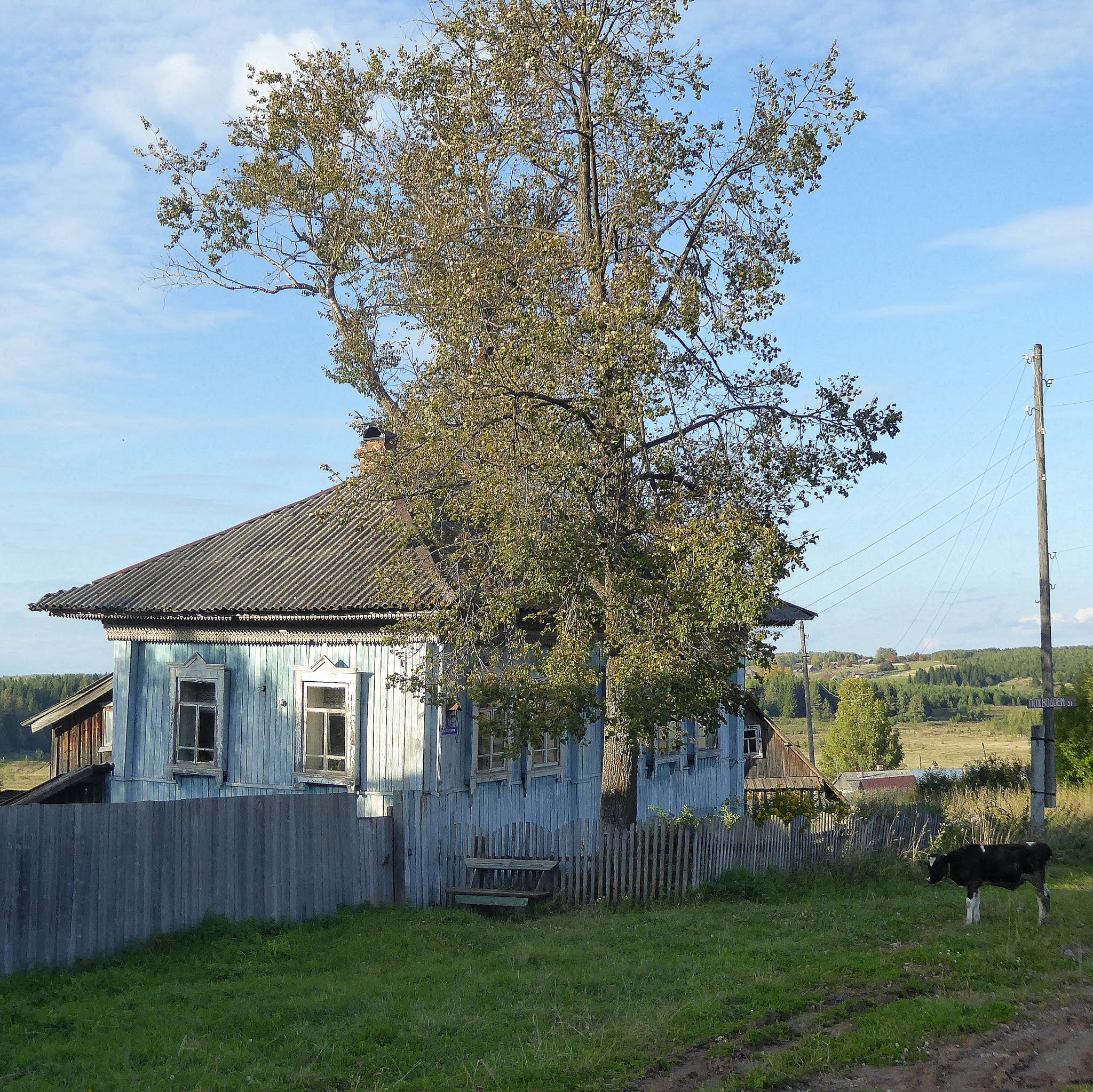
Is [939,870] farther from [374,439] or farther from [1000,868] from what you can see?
[374,439]

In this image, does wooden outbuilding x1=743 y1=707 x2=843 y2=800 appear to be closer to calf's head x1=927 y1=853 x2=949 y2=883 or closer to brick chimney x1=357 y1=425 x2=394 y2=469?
brick chimney x1=357 y1=425 x2=394 y2=469

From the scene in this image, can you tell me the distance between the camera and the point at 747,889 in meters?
15.4

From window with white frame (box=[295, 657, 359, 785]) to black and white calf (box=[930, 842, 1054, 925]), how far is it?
28.0 ft

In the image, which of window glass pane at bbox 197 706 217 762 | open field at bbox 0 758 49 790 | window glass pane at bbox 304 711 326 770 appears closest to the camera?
window glass pane at bbox 304 711 326 770

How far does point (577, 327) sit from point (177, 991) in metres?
8.72

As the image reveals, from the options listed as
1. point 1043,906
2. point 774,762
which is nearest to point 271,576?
point 1043,906

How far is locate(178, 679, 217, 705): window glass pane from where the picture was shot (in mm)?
18609

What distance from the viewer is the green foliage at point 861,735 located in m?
73.8

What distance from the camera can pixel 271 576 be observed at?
18609mm

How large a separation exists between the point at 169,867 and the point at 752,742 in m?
28.4

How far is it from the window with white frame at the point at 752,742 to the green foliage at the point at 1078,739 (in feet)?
34.5

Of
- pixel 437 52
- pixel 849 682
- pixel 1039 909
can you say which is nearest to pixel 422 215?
pixel 437 52

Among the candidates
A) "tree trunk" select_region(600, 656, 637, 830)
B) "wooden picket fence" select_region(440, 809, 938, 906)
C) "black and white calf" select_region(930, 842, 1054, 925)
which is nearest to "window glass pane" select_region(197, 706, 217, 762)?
"wooden picket fence" select_region(440, 809, 938, 906)

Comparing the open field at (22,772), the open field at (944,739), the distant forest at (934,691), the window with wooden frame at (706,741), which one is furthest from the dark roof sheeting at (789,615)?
the distant forest at (934,691)
